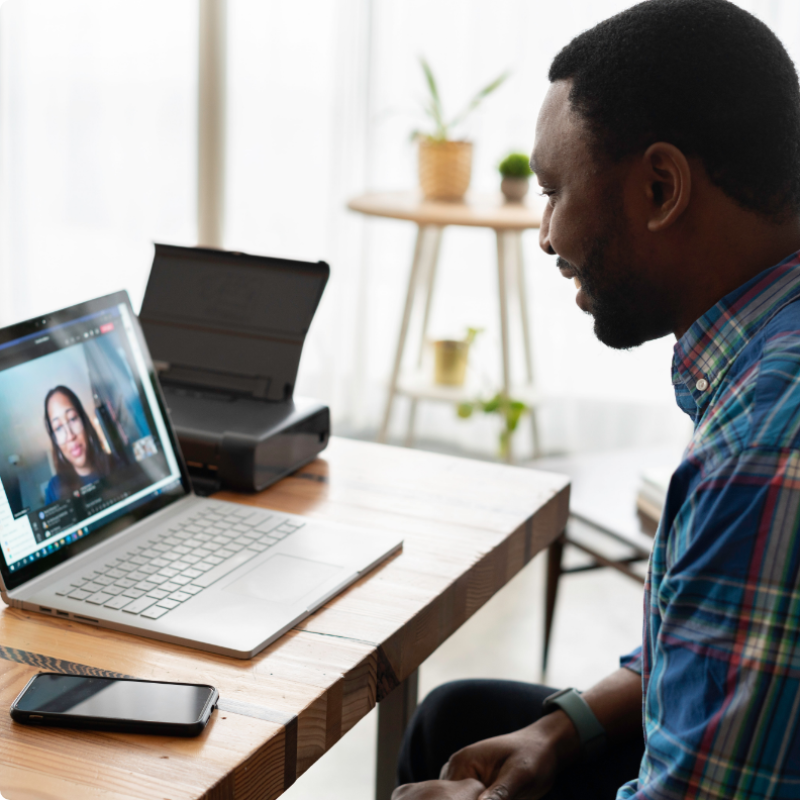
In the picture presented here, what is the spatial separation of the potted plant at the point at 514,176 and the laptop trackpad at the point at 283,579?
1.93 m

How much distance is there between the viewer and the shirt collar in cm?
78

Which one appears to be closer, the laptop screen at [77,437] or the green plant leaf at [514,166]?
the laptop screen at [77,437]

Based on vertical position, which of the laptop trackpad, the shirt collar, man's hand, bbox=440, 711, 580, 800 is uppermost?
the shirt collar

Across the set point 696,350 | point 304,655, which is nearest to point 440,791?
point 304,655

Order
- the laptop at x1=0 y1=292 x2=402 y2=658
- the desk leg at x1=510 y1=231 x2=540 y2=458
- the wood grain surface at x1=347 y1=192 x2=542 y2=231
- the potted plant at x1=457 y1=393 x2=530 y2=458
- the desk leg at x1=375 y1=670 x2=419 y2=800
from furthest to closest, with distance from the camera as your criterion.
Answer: the desk leg at x1=510 y1=231 x2=540 y2=458, the potted plant at x1=457 y1=393 x2=530 y2=458, the wood grain surface at x1=347 y1=192 x2=542 y2=231, the desk leg at x1=375 y1=670 x2=419 y2=800, the laptop at x1=0 y1=292 x2=402 y2=658

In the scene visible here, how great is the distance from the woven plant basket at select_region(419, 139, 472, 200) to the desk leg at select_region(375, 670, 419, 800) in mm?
1725

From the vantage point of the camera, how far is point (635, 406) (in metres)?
3.22

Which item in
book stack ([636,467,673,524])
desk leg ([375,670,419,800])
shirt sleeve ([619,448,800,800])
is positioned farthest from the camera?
book stack ([636,467,673,524])

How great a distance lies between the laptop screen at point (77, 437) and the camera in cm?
93

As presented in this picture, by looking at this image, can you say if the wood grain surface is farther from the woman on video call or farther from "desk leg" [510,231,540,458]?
the woman on video call

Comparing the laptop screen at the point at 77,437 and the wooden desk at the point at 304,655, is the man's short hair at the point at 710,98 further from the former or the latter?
the laptop screen at the point at 77,437

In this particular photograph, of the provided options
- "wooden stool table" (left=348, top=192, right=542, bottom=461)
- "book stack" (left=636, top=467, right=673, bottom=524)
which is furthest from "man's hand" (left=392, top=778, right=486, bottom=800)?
"wooden stool table" (left=348, top=192, right=542, bottom=461)

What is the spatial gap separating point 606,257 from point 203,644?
0.48 metres

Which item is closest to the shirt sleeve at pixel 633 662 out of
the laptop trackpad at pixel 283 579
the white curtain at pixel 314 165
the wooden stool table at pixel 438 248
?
the laptop trackpad at pixel 283 579
